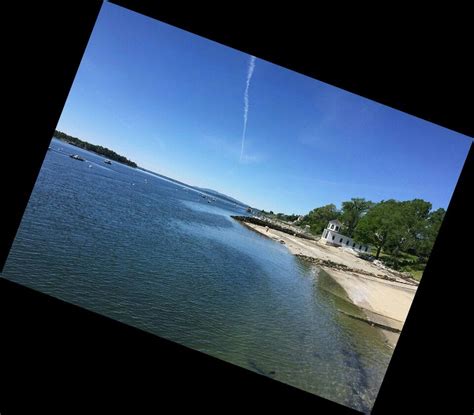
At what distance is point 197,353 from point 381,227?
68.0m

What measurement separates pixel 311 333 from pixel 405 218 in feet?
176

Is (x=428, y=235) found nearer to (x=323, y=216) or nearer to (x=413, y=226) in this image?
(x=413, y=226)

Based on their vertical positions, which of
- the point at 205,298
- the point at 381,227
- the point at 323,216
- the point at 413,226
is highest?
the point at 413,226

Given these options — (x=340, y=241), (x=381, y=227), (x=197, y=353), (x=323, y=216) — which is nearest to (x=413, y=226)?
(x=381, y=227)

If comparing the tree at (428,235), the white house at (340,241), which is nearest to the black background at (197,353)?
the tree at (428,235)

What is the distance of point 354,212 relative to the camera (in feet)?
253

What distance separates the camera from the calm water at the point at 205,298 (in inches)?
441

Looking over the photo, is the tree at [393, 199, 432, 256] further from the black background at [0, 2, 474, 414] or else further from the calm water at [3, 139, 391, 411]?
the black background at [0, 2, 474, 414]

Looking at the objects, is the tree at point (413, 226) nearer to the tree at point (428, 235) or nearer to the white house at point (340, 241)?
the tree at point (428, 235)

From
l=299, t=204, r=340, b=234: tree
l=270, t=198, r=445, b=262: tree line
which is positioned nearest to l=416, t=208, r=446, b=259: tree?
l=270, t=198, r=445, b=262: tree line

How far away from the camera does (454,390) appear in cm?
185

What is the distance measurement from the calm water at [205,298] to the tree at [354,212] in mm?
54437

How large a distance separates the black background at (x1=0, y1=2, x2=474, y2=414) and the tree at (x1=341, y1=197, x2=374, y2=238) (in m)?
78.6

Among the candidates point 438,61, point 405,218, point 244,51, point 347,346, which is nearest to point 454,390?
point 438,61
